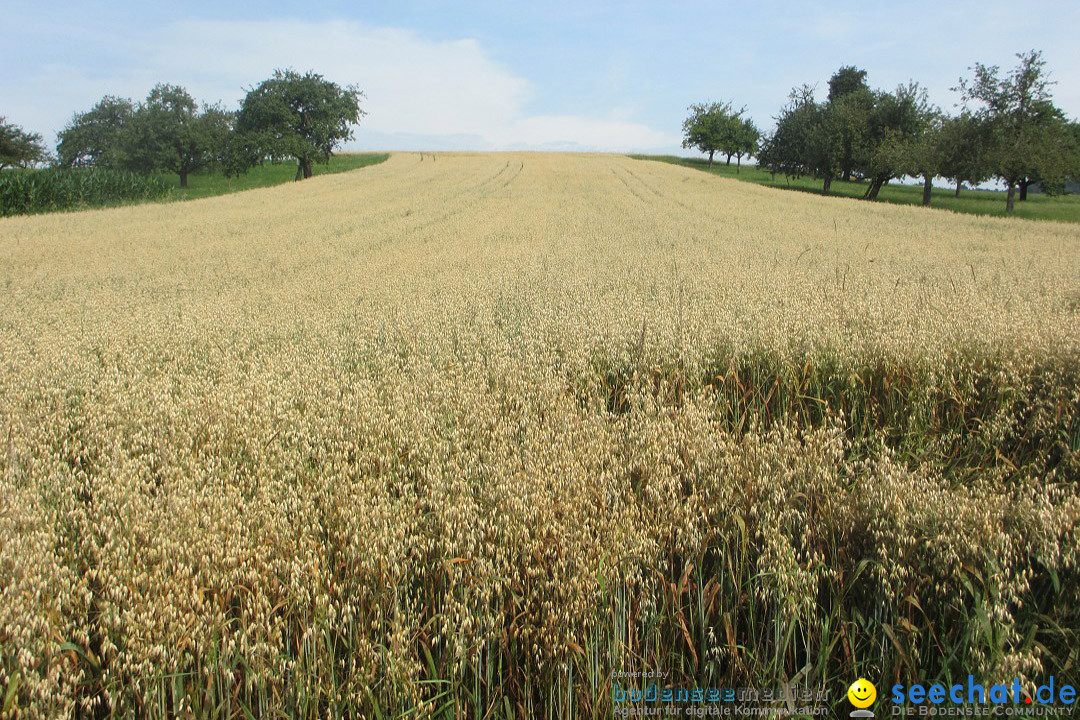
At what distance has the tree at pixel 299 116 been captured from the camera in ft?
132

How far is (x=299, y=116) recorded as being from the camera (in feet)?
140

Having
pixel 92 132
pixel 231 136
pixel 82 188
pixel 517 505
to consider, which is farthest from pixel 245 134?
pixel 517 505

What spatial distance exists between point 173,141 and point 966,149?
50.4 m

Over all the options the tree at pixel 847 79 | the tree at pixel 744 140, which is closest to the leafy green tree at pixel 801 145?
the tree at pixel 744 140

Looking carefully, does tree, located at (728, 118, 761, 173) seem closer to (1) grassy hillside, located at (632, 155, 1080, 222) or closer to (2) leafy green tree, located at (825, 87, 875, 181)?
(1) grassy hillside, located at (632, 155, 1080, 222)

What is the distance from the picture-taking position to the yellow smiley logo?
1903 mm

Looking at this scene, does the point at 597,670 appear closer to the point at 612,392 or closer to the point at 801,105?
the point at 612,392

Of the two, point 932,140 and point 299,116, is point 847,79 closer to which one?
point 932,140

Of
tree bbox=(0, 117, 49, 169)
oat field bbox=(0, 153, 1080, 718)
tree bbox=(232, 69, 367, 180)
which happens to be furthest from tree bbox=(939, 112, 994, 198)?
tree bbox=(0, 117, 49, 169)

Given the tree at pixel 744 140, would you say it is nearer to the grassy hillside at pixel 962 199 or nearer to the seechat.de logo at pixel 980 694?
the grassy hillside at pixel 962 199

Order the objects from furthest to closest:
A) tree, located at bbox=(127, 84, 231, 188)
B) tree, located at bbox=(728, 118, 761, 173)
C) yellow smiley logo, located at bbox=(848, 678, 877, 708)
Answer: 1. tree, located at bbox=(728, 118, 761, 173)
2. tree, located at bbox=(127, 84, 231, 188)
3. yellow smiley logo, located at bbox=(848, 678, 877, 708)

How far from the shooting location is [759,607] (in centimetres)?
219

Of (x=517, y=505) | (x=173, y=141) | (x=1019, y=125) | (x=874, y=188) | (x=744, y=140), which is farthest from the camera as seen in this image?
(x=744, y=140)

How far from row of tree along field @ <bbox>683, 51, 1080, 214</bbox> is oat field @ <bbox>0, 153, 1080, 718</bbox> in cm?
2968
